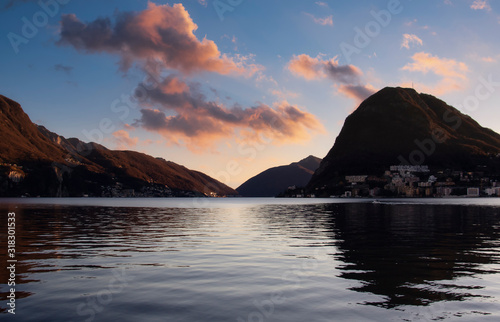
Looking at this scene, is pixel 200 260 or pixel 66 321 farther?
pixel 200 260

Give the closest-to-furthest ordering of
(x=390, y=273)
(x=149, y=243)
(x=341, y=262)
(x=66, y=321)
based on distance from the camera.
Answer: (x=66, y=321) < (x=390, y=273) < (x=341, y=262) < (x=149, y=243)

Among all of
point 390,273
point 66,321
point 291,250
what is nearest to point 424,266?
point 390,273

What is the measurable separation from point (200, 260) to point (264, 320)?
13.7 m

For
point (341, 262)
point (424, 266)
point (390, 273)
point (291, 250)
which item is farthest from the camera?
point (291, 250)

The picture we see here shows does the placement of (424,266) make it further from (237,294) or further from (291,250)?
(237,294)

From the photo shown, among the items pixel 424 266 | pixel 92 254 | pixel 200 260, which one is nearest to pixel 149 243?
pixel 92 254

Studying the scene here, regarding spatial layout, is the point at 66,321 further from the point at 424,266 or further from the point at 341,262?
the point at 424,266

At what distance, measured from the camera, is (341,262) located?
82.8ft

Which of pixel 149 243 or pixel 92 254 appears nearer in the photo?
pixel 92 254

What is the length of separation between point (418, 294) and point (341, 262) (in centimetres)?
886

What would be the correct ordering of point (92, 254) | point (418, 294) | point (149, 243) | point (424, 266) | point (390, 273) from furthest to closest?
point (149, 243)
point (92, 254)
point (424, 266)
point (390, 273)
point (418, 294)

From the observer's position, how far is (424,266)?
23359 mm

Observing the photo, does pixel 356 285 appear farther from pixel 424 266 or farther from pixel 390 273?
pixel 424 266

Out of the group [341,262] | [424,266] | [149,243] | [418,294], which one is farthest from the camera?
[149,243]
